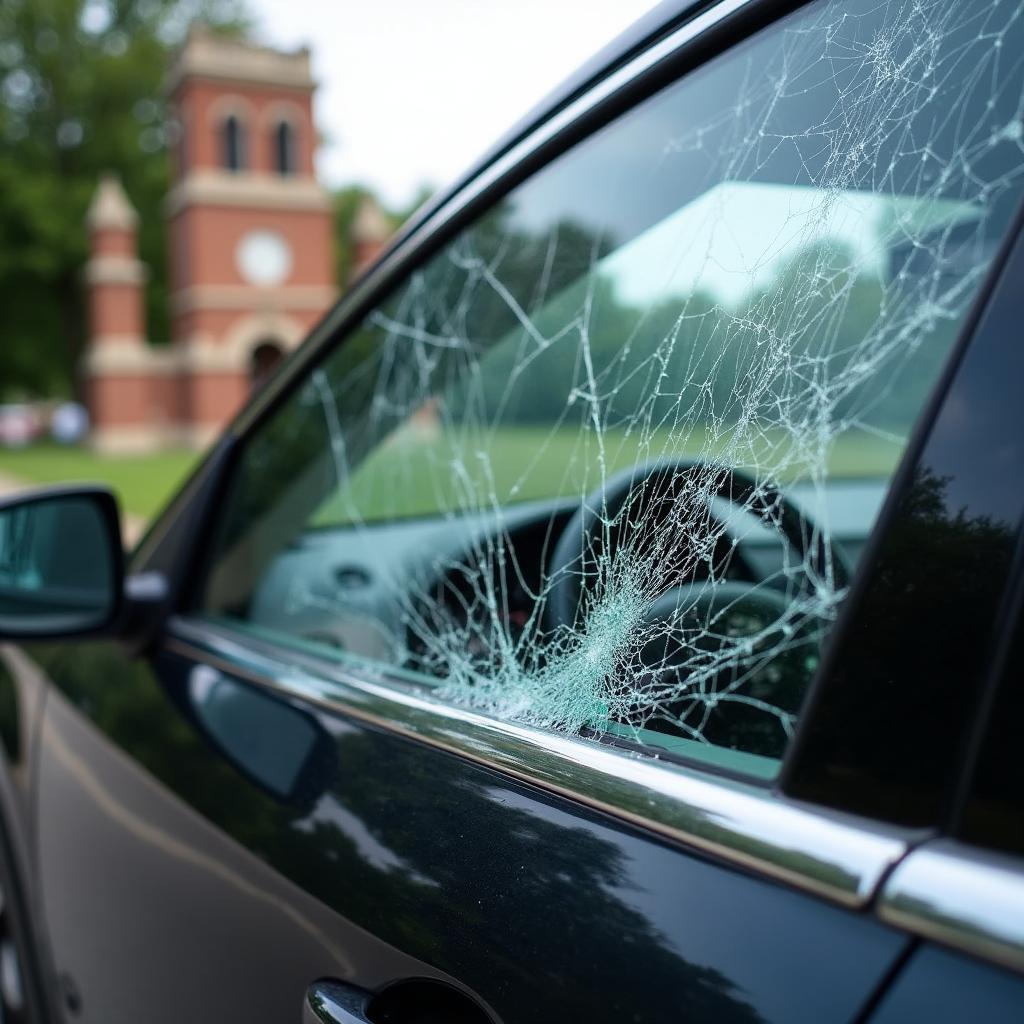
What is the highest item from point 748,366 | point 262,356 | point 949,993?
point 262,356

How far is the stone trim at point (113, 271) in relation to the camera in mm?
31875

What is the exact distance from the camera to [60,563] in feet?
6.45

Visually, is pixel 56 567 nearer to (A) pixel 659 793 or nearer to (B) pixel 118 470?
(A) pixel 659 793

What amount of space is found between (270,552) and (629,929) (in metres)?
1.13

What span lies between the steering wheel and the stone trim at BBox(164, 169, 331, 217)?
31.7 metres

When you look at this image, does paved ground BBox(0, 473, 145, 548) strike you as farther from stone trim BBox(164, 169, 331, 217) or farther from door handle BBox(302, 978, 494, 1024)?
stone trim BBox(164, 169, 331, 217)

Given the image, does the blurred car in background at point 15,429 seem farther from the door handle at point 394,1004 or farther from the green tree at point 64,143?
the door handle at point 394,1004

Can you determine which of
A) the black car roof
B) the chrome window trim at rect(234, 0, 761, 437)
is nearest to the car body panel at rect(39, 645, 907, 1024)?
the chrome window trim at rect(234, 0, 761, 437)

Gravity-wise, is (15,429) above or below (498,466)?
above

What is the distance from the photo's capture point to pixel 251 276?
32.0 meters

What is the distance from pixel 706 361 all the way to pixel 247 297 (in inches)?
1269

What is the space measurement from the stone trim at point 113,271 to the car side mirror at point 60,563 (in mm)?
32141

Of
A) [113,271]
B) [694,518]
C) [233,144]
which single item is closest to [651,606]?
[694,518]

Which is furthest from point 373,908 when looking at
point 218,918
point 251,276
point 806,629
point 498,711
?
point 251,276
